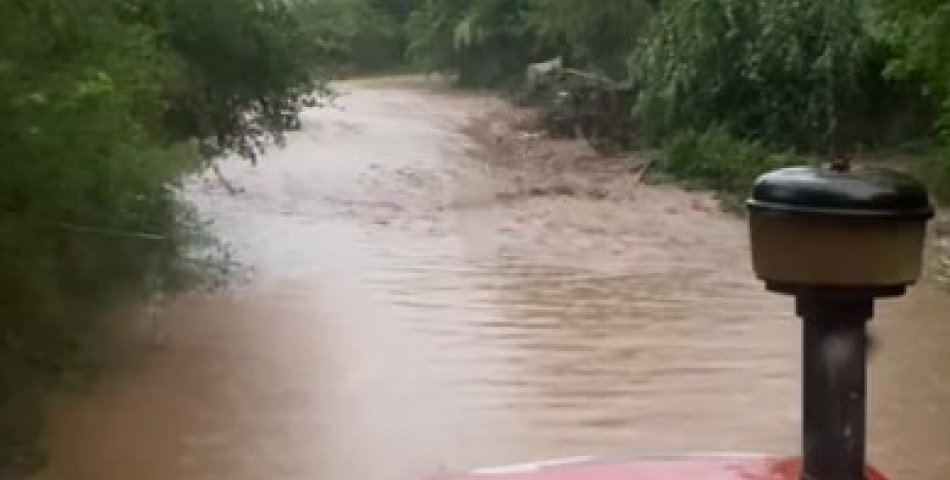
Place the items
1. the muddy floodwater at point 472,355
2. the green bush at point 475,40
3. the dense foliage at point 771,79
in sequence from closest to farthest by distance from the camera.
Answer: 1. the muddy floodwater at point 472,355
2. the dense foliage at point 771,79
3. the green bush at point 475,40

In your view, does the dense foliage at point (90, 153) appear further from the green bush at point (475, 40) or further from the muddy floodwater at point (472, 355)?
the green bush at point (475, 40)

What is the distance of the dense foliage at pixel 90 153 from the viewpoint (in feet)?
32.2

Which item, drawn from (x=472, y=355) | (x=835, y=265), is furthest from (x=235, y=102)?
(x=835, y=265)

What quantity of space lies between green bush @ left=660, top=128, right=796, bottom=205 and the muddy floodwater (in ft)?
1.96

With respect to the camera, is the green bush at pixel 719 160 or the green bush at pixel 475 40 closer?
the green bush at pixel 719 160

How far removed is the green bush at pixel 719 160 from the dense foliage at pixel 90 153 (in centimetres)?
836

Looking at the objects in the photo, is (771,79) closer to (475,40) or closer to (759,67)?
(759,67)

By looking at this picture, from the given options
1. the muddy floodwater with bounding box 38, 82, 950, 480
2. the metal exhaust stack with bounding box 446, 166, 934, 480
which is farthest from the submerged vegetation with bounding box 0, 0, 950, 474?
the metal exhaust stack with bounding box 446, 166, 934, 480

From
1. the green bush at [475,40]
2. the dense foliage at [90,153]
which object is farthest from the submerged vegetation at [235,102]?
the green bush at [475,40]

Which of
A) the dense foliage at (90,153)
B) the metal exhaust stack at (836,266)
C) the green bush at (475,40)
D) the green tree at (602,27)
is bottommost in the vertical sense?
the green bush at (475,40)

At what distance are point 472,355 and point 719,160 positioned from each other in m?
11.6

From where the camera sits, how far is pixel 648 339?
15.0 meters

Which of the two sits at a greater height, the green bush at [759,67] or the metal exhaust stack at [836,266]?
the metal exhaust stack at [836,266]

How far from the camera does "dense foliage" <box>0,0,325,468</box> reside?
9820 millimetres
